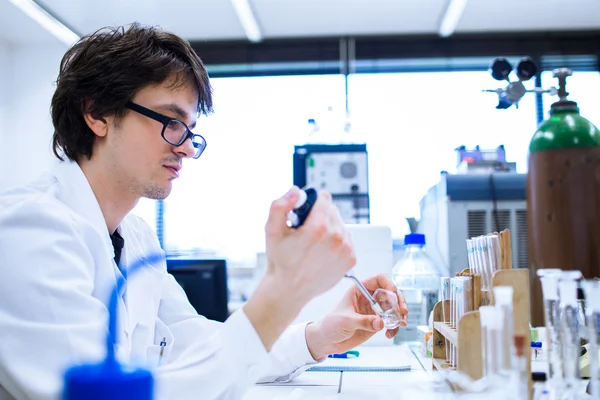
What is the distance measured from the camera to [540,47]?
4055 millimetres

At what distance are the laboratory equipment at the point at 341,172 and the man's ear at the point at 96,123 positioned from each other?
6.81ft

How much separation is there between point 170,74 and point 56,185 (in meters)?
0.40

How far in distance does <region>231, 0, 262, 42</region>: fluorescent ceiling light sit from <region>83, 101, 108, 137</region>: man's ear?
2338 mm

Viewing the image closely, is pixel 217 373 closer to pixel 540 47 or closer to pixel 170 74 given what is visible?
pixel 170 74

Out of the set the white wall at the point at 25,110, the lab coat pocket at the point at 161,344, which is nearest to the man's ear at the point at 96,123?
the lab coat pocket at the point at 161,344

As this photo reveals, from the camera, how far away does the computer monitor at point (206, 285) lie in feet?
6.23

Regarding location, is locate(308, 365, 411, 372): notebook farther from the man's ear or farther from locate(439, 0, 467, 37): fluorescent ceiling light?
locate(439, 0, 467, 37): fluorescent ceiling light

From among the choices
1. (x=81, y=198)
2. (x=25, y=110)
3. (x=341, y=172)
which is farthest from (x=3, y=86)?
(x=81, y=198)

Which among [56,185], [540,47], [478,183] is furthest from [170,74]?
[540,47]

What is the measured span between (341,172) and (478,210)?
122cm

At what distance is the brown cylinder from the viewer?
86 cm

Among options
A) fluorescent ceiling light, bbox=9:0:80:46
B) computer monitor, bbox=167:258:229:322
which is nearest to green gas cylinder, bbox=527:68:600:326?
computer monitor, bbox=167:258:229:322

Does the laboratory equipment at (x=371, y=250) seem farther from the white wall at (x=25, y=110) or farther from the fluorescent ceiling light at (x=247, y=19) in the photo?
the white wall at (x=25, y=110)

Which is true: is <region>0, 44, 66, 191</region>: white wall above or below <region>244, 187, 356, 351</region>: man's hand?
above
